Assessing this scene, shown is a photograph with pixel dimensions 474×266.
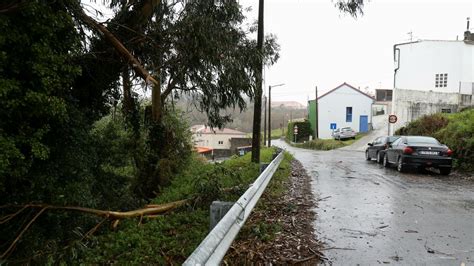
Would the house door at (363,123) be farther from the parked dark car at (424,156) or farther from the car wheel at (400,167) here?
the car wheel at (400,167)

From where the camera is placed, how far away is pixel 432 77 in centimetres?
3931

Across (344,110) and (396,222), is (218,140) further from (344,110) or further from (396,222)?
(396,222)

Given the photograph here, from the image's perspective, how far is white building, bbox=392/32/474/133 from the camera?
3341 cm

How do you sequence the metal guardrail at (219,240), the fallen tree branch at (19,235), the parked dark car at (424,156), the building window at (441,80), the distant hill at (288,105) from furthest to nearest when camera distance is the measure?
1. the distant hill at (288,105)
2. the building window at (441,80)
3. the parked dark car at (424,156)
4. the fallen tree branch at (19,235)
5. the metal guardrail at (219,240)

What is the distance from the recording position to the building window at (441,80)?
3850 cm

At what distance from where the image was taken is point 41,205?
288 inches

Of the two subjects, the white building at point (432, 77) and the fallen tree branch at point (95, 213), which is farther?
the white building at point (432, 77)

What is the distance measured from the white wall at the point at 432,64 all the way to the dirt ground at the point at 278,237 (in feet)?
116

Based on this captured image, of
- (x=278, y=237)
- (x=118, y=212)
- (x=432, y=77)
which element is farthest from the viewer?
(x=432, y=77)

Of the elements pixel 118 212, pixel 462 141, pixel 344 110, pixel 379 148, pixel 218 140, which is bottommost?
pixel 218 140

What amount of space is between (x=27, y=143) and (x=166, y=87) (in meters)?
7.02

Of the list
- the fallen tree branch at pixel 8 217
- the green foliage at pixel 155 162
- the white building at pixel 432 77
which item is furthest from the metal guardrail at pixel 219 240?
the white building at pixel 432 77

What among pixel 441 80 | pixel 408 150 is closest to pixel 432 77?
pixel 441 80

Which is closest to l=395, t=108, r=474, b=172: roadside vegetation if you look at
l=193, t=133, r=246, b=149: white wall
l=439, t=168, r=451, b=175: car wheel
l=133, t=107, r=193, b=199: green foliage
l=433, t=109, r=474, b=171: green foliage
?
l=433, t=109, r=474, b=171: green foliage
